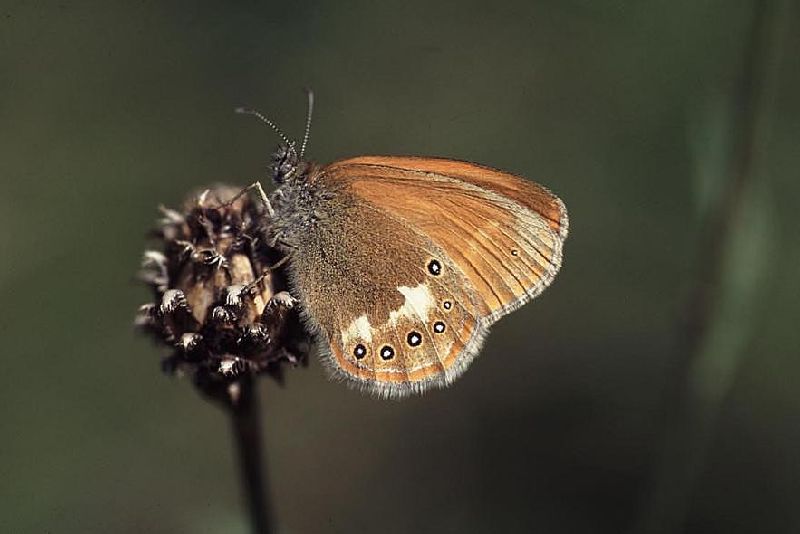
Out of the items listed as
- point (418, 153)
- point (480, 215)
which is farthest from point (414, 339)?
point (418, 153)

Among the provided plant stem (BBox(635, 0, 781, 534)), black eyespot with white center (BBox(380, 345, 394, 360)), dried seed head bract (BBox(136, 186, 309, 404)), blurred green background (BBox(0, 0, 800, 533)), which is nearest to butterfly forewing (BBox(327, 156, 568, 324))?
black eyespot with white center (BBox(380, 345, 394, 360))

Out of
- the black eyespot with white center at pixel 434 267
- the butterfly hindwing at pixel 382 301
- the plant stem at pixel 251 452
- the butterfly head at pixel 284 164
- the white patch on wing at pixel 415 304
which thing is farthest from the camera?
the butterfly head at pixel 284 164

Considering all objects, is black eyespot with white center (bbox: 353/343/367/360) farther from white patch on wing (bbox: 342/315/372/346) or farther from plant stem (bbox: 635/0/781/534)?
plant stem (bbox: 635/0/781/534)

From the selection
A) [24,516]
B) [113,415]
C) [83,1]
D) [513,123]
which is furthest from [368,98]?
[24,516]

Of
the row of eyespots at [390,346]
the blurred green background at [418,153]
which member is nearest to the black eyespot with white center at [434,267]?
the row of eyespots at [390,346]

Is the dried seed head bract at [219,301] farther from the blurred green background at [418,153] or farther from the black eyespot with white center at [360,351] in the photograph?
the blurred green background at [418,153]

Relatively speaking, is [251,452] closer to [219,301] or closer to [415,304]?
[219,301]

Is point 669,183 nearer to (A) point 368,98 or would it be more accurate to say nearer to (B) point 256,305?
(A) point 368,98
